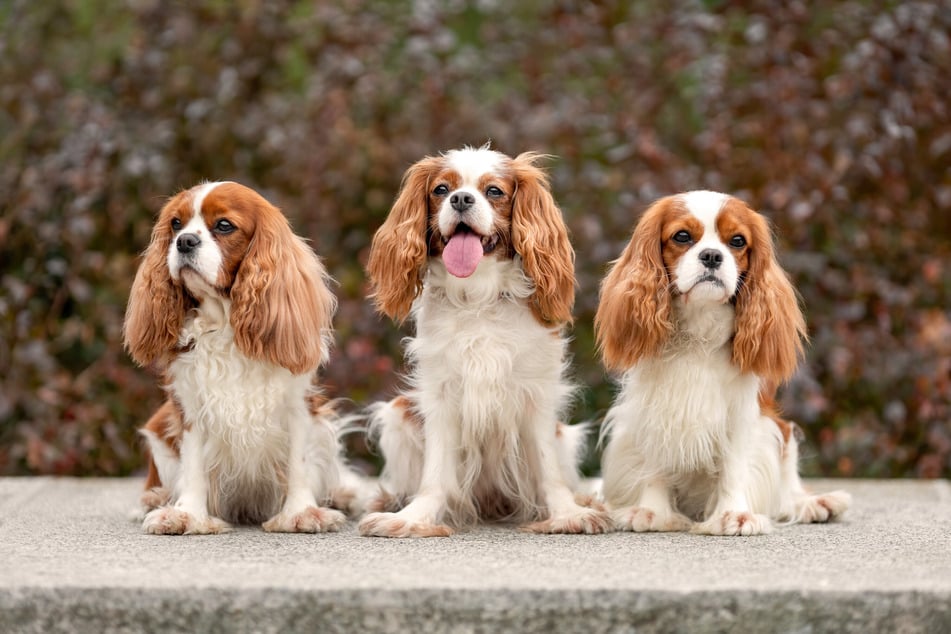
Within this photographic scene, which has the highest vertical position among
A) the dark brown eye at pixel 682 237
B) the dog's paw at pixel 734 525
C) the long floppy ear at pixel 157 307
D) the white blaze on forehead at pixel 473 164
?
the white blaze on forehead at pixel 473 164

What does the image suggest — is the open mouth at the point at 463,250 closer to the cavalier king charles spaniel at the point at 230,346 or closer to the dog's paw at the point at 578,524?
the cavalier king charles spaniel at the point at 230,346

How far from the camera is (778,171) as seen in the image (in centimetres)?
605

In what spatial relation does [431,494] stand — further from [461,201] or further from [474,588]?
[474,588]

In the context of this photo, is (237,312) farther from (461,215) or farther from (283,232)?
(461,215)

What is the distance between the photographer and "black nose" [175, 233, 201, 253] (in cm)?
381

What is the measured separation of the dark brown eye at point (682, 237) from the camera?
3.88m

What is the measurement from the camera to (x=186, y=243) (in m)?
3.81

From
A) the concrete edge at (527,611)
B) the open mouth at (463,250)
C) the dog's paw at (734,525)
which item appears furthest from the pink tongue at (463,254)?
the concrete edge at (527,611)

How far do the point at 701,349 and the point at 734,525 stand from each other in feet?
1.86

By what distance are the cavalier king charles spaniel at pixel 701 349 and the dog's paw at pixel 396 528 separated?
2.07ft

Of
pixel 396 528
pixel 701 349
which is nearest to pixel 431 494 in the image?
pixel 396 528

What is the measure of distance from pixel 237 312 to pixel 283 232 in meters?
0.32

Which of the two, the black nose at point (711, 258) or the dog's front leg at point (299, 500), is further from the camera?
the dog's front leg at point (299, 500)

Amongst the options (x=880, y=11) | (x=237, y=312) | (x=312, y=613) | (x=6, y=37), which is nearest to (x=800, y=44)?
(x=880, y=11)
